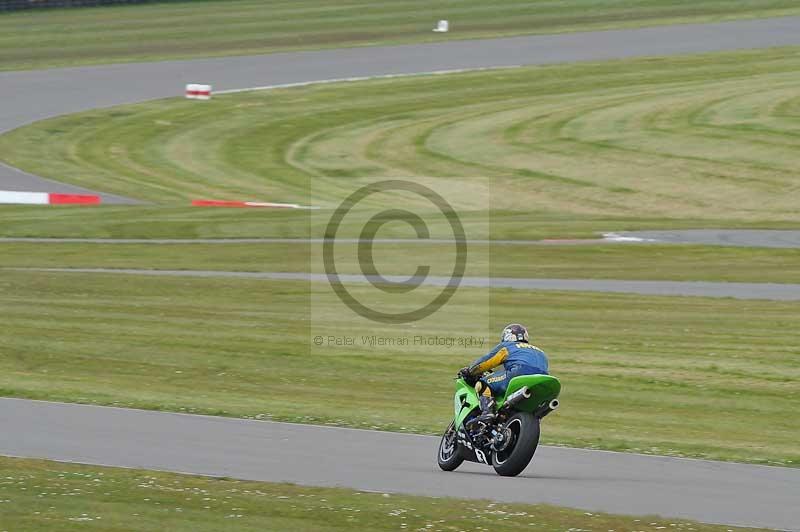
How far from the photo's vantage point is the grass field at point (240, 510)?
34.3ft

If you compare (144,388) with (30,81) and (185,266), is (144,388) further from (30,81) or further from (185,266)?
Result: (30,81)

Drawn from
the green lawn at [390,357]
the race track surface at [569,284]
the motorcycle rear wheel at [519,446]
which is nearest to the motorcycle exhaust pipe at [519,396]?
the motorcycle rear wheel at [519,446]

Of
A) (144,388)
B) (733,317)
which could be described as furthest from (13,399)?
(733,317)

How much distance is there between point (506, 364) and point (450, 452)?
128cm

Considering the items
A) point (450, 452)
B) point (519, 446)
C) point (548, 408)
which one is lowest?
point (450, 452)

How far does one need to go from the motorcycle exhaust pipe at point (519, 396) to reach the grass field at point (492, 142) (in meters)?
20.2

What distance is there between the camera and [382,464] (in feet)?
42.0

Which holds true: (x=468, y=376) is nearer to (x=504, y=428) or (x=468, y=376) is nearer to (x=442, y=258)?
(x=504, y=428)

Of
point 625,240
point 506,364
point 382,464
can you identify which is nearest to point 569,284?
point 625,240

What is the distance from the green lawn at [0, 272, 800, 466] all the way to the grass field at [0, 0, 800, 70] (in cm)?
3231

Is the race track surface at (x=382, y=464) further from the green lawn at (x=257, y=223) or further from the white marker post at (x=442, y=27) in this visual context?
the white marker post at (x=442, y=27)

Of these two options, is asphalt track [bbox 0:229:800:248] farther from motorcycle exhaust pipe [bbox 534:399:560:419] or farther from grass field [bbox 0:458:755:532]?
motorcycle exhaust pipe [bbox 534:399:560:419]

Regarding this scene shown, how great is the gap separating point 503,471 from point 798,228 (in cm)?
1855

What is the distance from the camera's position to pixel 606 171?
34.7 metres
